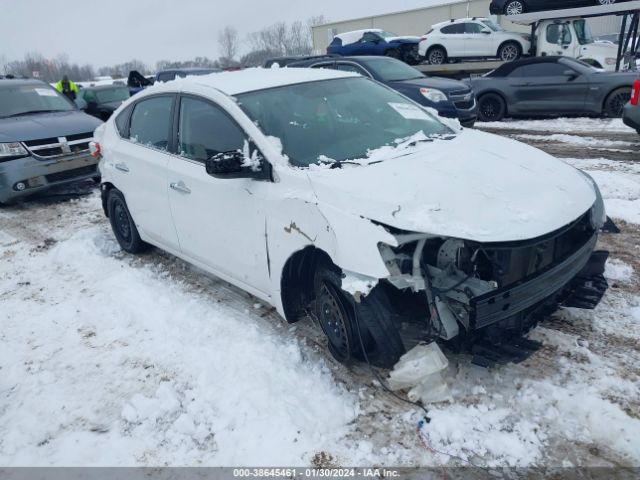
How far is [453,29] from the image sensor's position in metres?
17.3

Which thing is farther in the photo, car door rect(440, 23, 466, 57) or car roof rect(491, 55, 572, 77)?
car door rect(440, 23, 466, 57)

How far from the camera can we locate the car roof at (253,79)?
377 cm

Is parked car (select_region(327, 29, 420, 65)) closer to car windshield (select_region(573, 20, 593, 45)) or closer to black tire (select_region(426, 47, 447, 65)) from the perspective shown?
black tire (select_region(426, 47, 447, 65))

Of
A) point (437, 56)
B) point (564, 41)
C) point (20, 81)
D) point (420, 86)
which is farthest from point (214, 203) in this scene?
point (437, 56)

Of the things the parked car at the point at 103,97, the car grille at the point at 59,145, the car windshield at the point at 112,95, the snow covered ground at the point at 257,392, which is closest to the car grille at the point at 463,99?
the snow covered ground at the point at 257,392

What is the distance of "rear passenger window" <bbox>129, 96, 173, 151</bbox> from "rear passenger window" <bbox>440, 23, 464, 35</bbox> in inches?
598

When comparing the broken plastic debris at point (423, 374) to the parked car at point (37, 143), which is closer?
the broken plastic debris at point (423, 374)

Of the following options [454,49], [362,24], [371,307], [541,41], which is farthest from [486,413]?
[362,24]

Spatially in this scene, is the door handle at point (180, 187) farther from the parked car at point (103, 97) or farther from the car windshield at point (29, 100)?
the parked car at point (103, 97)

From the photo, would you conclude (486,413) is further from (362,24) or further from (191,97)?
(362,24)

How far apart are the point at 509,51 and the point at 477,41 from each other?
113 centimetres

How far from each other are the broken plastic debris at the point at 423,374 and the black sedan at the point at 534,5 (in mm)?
14960

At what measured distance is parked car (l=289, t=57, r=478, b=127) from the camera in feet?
30.3

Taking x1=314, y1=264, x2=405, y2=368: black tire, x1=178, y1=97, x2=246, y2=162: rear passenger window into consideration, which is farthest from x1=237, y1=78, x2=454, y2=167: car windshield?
x1=314, y1=264, x2=405, y2=368: black tire
